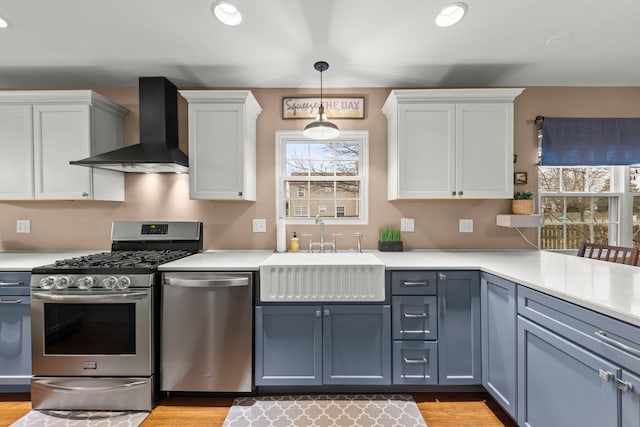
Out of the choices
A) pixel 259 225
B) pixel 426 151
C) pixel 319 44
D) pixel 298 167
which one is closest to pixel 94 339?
pixel 259 225

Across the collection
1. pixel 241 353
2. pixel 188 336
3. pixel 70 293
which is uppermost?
pixel 70 293

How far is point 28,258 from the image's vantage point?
2.36m

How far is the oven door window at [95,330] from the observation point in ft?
6.23

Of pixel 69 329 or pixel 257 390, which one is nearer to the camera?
pixel 69 329

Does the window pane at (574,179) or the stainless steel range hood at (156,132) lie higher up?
the stainless steel range hood at (156,132)

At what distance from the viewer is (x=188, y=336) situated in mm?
1938

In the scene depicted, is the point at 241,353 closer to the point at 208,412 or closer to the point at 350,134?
the point at 208,412

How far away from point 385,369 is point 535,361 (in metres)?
0.88

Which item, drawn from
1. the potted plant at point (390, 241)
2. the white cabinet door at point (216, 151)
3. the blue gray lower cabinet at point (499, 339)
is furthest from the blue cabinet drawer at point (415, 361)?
the white cabinet door at point (216, 151)

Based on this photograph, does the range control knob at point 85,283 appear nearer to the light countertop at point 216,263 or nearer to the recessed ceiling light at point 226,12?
the light countertop at point 216,263

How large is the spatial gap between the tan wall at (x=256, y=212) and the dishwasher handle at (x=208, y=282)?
31.7 inches

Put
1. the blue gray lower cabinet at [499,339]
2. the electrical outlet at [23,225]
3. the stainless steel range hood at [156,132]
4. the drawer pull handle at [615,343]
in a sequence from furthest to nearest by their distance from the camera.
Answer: the electrical outlet at [23,225]
the stainless steel range hood at [156,132]
the blue gray lower cabinet at [499,339]
the drawer pull handle at [615,343]

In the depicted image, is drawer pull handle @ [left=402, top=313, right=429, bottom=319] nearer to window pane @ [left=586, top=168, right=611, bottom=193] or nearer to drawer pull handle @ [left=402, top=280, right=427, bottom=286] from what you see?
drawer pull handle @ [left=402, top=280, right=427, bottom=286]

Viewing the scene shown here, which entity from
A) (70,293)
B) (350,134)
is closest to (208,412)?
(70,293)
